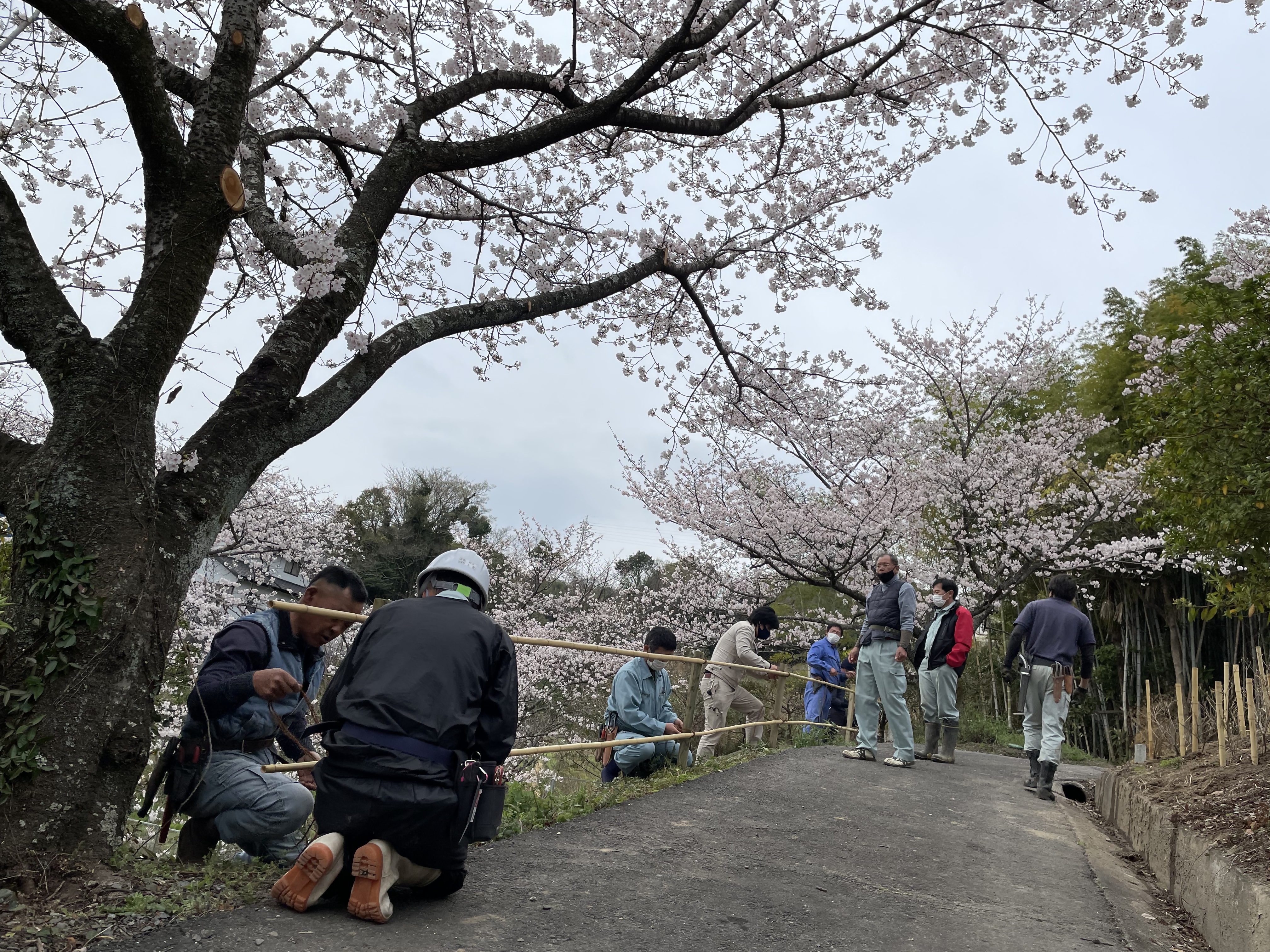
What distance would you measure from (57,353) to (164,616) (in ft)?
3.75

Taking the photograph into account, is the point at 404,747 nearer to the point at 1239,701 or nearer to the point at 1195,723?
the point at 1239,701

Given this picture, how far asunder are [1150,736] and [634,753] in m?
5.20

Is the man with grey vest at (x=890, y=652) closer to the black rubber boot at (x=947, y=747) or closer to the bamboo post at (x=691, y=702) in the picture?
the black rubber boot at (x=947, y=747)

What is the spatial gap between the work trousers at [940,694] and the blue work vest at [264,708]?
705 centimetres

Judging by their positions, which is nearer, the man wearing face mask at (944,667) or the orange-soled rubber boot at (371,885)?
the orange-soled rubber boot at (371,885)

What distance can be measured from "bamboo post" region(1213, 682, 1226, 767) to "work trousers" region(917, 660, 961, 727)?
9.42 ft

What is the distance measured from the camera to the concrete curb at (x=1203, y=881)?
11.0 feet

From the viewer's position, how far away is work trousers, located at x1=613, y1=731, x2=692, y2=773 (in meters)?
6.39

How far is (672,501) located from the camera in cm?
1634

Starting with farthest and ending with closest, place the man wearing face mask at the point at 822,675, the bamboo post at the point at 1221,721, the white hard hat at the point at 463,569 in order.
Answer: the man wearing face mask at the point at 822,675 → the bamboo post at the point at 1221,721 → the white hard hat at the point at 463,569

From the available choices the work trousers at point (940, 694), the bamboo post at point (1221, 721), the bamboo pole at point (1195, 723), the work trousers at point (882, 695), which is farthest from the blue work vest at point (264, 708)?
the work trousers at point (940, 694)

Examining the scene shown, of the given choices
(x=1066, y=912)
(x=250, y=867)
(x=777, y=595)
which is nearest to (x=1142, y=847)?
(x=1066, y=912)

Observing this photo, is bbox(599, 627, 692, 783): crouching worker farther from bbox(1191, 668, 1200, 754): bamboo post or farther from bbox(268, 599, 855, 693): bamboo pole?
bbox(1191, 668, 1200, 754): bamboo post

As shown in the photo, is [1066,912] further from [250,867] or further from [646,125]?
[646,125]
